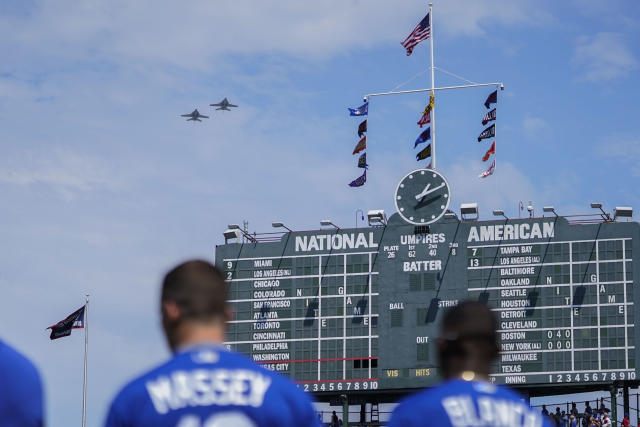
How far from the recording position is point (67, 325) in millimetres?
40750

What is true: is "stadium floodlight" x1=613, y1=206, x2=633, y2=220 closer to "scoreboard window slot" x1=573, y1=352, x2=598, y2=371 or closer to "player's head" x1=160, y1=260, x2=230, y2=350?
"scoreboard window slot" x1=573, y1=352, x2=598, y2=371

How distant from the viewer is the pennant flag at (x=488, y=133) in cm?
3712

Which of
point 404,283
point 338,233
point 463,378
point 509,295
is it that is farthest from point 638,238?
point 463,378

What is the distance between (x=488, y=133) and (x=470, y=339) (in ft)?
109

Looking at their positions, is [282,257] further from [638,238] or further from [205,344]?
[205,344]

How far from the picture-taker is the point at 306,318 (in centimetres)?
3316

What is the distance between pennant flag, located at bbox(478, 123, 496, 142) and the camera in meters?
37.1

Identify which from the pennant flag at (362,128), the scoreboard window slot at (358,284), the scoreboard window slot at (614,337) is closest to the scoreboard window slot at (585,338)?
the scoreboard window slot at (614,337)

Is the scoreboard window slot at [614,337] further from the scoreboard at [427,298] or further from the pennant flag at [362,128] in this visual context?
the pennant flag at [362,128]

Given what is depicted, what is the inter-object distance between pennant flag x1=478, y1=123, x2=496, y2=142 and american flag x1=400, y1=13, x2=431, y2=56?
13.3 feet

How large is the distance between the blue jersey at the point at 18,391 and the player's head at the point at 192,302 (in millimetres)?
641

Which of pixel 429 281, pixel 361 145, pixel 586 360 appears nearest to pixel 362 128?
pixel 361 145

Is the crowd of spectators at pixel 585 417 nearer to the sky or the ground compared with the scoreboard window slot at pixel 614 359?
nearer to the ground

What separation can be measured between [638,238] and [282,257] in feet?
33.7
